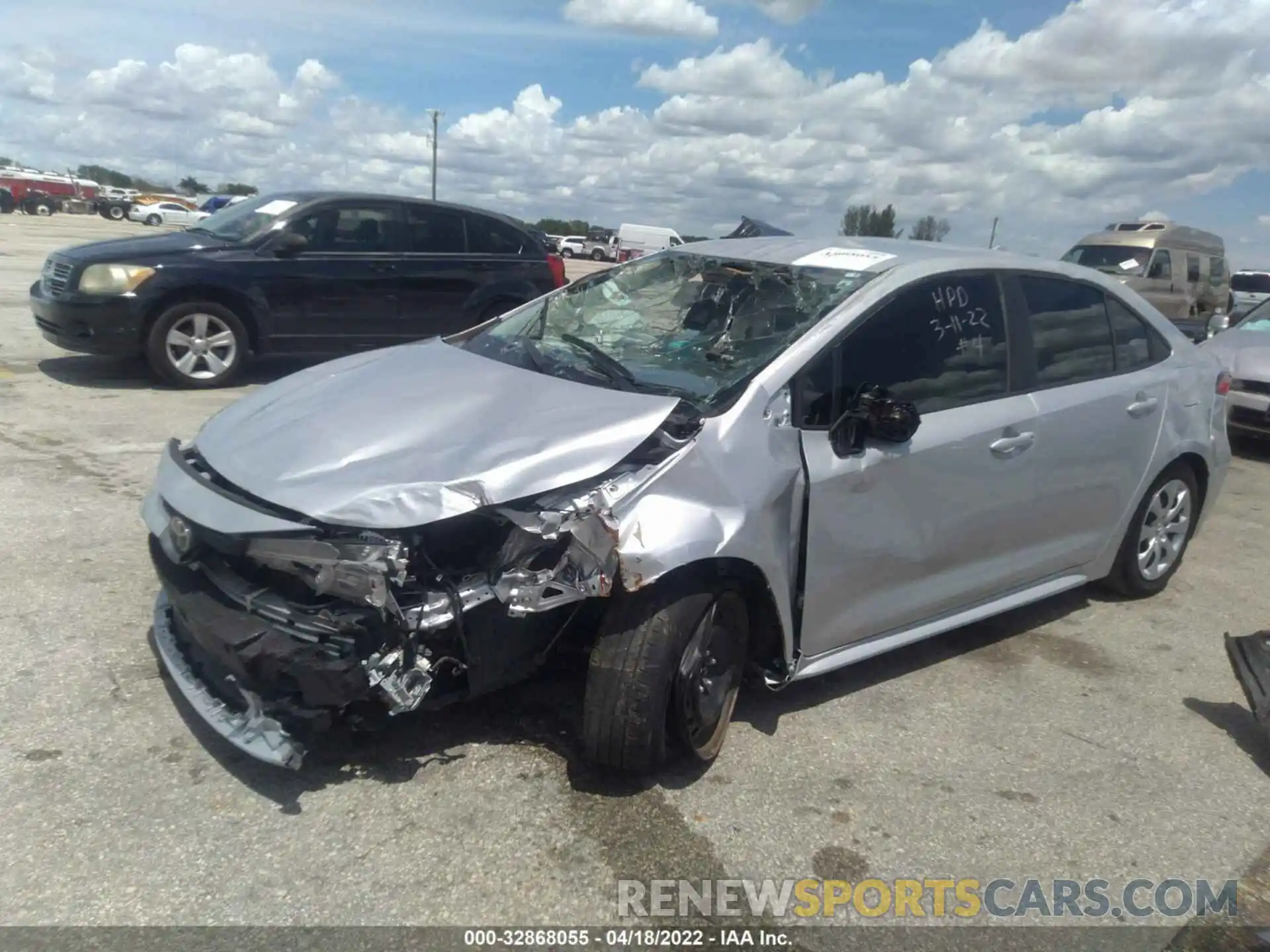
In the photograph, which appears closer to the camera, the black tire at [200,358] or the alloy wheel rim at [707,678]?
the alloy wheel rim at [707,678]

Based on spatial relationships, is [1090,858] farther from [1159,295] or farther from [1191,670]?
[1159,295]

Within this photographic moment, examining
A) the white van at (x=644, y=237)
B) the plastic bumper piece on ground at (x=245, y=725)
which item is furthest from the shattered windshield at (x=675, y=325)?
the white van at (x=644, y=237)

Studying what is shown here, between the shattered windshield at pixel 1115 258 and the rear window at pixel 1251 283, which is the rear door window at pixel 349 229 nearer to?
the shattered windshield at pixel 1115 258

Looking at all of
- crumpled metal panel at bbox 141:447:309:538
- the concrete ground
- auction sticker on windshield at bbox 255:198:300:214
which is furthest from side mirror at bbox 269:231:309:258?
crumpled metal panel at bbox 141:447:309:538

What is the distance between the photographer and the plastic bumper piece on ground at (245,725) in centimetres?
Answer: 284

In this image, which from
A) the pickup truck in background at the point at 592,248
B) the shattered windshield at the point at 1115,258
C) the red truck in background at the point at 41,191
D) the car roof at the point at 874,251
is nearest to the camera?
the car roof at the point at 874,251

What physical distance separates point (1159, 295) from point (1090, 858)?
647 inches

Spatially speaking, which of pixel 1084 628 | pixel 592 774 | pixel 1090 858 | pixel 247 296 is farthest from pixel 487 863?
pixel 247 296

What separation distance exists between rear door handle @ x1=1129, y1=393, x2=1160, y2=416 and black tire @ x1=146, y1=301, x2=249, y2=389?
271 inches

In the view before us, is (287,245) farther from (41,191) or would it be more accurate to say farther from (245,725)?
(41,191)

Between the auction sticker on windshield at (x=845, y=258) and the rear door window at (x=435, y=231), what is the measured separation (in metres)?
5.93

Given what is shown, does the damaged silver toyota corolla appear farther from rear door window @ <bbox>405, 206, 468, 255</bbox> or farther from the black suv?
rear door window @ <bbox>405, 206, 468, 255</bbox>

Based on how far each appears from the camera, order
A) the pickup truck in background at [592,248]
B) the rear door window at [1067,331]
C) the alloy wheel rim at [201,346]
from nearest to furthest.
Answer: the rear door window at [1067,331], the alloy wheel rim at [201,346], the pickup truck in background at [592,248]

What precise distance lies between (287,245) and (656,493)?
6.57m
